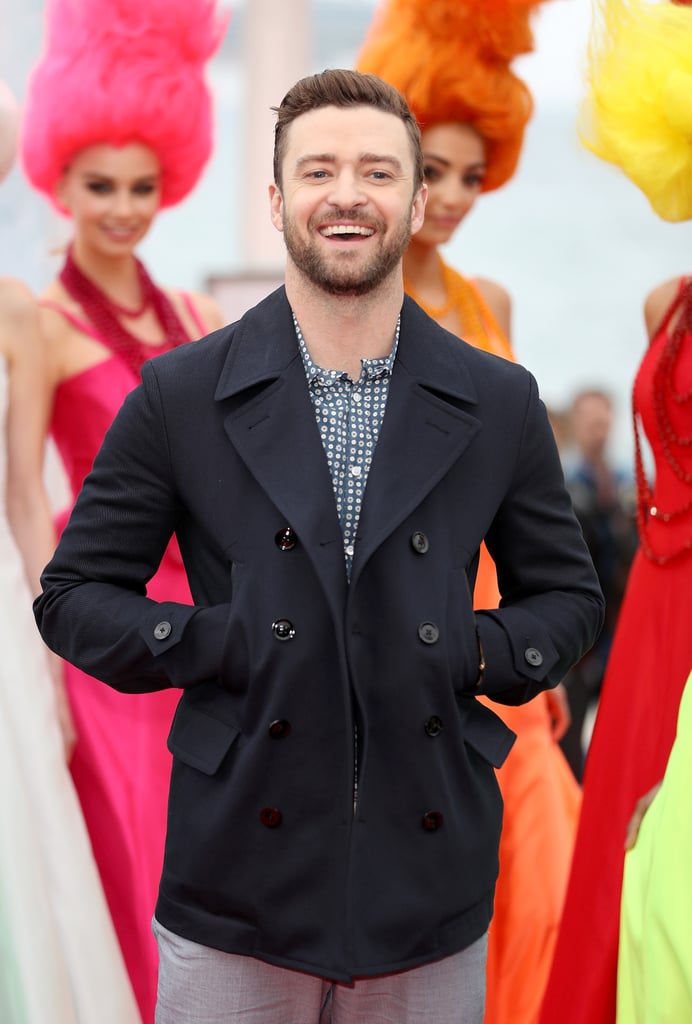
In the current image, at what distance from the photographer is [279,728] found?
1.78m

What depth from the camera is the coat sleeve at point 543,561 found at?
1.92 m

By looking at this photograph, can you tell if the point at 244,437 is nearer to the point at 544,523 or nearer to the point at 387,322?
the point at 387,322

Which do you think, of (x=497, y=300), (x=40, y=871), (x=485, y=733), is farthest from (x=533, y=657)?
(x=497, y=300)

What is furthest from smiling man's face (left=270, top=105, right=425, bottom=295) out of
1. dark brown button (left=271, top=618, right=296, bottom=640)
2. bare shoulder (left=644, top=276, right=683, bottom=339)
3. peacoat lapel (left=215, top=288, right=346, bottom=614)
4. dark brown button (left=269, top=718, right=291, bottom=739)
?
bare shoulder (left=644, top=276, right=683, bottom=339)

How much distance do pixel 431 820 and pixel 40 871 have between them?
1.13 meters

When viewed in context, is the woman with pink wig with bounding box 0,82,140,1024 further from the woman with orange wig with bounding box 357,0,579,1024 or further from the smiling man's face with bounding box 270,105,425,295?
the smiling man's face with bounding box 270,105,425,295

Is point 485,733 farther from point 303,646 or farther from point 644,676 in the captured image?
point 644,676

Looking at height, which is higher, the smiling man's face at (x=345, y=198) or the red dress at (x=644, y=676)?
the smiling man's face at (x=345, y=198)

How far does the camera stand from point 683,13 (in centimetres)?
271

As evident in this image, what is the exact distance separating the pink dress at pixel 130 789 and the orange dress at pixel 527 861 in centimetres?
71

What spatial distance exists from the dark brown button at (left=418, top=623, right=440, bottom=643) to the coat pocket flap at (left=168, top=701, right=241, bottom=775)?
0.27 m

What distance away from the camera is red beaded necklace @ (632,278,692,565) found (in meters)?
2.74

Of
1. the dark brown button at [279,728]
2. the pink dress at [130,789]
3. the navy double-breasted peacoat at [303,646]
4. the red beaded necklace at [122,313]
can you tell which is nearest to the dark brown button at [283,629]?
the navy double-breasted peacoat at [303,646]

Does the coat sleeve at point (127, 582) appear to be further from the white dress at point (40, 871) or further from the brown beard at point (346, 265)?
the white dress at point (40, 871)
